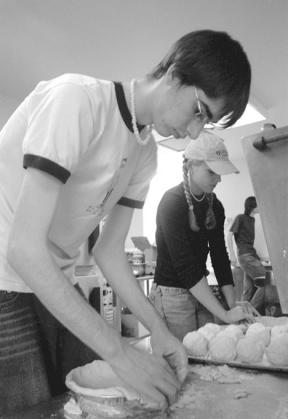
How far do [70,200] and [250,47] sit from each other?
2692mm

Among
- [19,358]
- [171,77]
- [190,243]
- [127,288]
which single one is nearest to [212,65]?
[171,77]

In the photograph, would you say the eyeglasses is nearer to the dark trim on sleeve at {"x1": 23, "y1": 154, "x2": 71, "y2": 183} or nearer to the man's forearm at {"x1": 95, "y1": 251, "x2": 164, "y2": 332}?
the dark trim on sleeve at {"x1": 23, "y1": 154, "x2": 71, "y2": 183}

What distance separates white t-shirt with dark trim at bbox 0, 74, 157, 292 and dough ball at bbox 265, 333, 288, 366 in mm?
674

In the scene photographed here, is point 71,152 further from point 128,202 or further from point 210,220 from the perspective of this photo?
point 210,220

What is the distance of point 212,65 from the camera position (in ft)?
2.59

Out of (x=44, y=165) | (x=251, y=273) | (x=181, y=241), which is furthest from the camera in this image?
(x=251, y=273)

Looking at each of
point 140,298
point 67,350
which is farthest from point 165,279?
point 67,350

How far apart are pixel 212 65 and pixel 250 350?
0.87m

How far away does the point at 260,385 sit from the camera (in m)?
0.98

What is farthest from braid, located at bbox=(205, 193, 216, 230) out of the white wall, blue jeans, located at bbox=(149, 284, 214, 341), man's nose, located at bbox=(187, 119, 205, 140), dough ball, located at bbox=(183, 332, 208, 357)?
the white wall

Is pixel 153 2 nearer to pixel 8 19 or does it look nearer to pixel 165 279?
pixel 8 19

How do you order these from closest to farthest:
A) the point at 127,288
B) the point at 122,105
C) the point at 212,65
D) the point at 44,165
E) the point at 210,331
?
the point at 44,165, the point at 212,65, the point at 122,105, the point at 127,288, the point at 210,331

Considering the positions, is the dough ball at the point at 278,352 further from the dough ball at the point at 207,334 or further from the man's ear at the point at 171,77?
the man's ear at the point at 171,77

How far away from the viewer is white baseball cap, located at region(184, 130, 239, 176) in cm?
164
